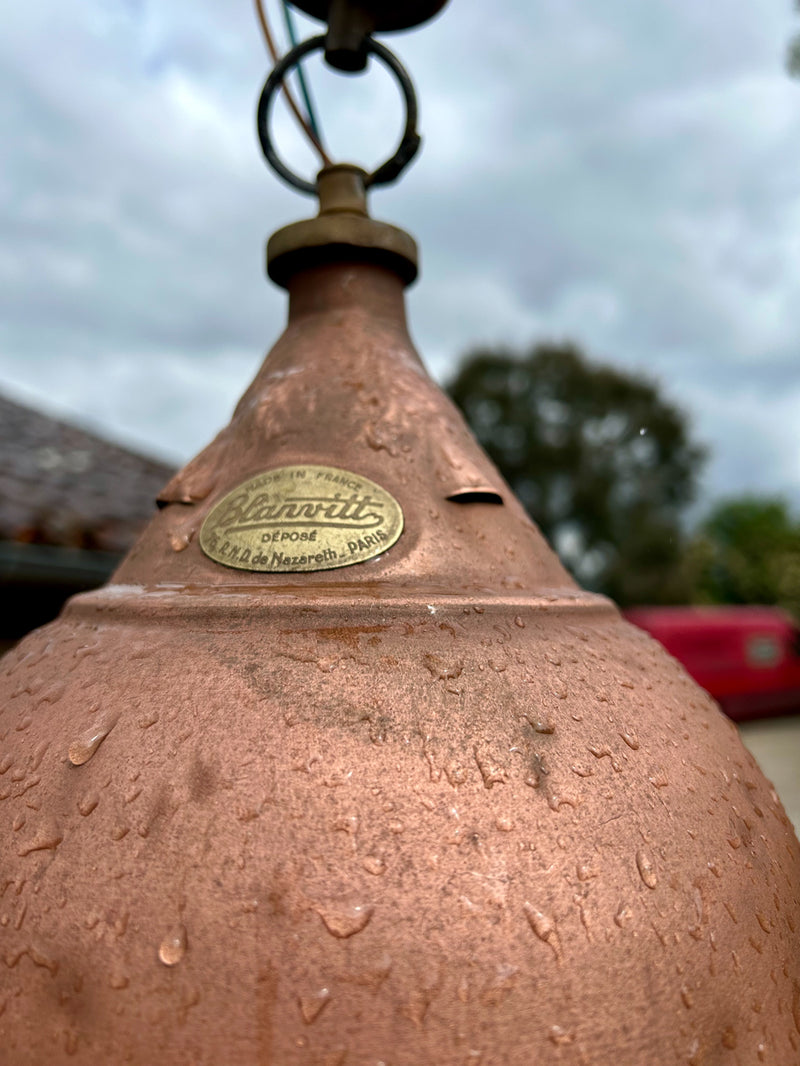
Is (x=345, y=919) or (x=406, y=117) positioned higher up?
(x=406, y=117)

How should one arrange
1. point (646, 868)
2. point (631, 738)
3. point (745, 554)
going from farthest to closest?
point (745, 554)
point (631, 738)
point (646, 868)

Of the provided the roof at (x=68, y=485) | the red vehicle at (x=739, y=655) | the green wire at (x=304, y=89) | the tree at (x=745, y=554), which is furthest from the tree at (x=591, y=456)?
the green wire at (x=304, y=89)

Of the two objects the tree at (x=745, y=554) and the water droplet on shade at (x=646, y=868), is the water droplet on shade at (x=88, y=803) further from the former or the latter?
the tree at (x=745, y=554)

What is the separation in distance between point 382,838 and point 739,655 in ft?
26.3

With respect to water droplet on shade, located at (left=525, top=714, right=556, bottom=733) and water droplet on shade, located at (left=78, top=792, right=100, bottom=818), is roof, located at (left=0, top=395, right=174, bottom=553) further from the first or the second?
water droplet on shade, located at (left=525, top=714, right=556, bottom=733)

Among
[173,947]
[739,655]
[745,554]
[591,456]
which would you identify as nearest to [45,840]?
[173,947]

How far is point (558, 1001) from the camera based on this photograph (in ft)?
2.67

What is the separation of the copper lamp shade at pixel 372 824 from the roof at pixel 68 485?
2284 mm

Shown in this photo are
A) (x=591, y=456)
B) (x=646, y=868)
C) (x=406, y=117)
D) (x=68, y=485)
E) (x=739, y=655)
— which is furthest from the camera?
(x=591, y=456)

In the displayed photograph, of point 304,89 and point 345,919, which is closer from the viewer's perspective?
point 345,919

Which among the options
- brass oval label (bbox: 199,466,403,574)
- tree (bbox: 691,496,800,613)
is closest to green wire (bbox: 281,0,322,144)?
brass oval label (bbox: 199,466,403,574)

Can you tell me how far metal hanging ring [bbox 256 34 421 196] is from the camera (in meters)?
1.49

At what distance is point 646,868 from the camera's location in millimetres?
904

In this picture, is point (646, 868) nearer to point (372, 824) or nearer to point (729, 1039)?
point (729, 1039)
